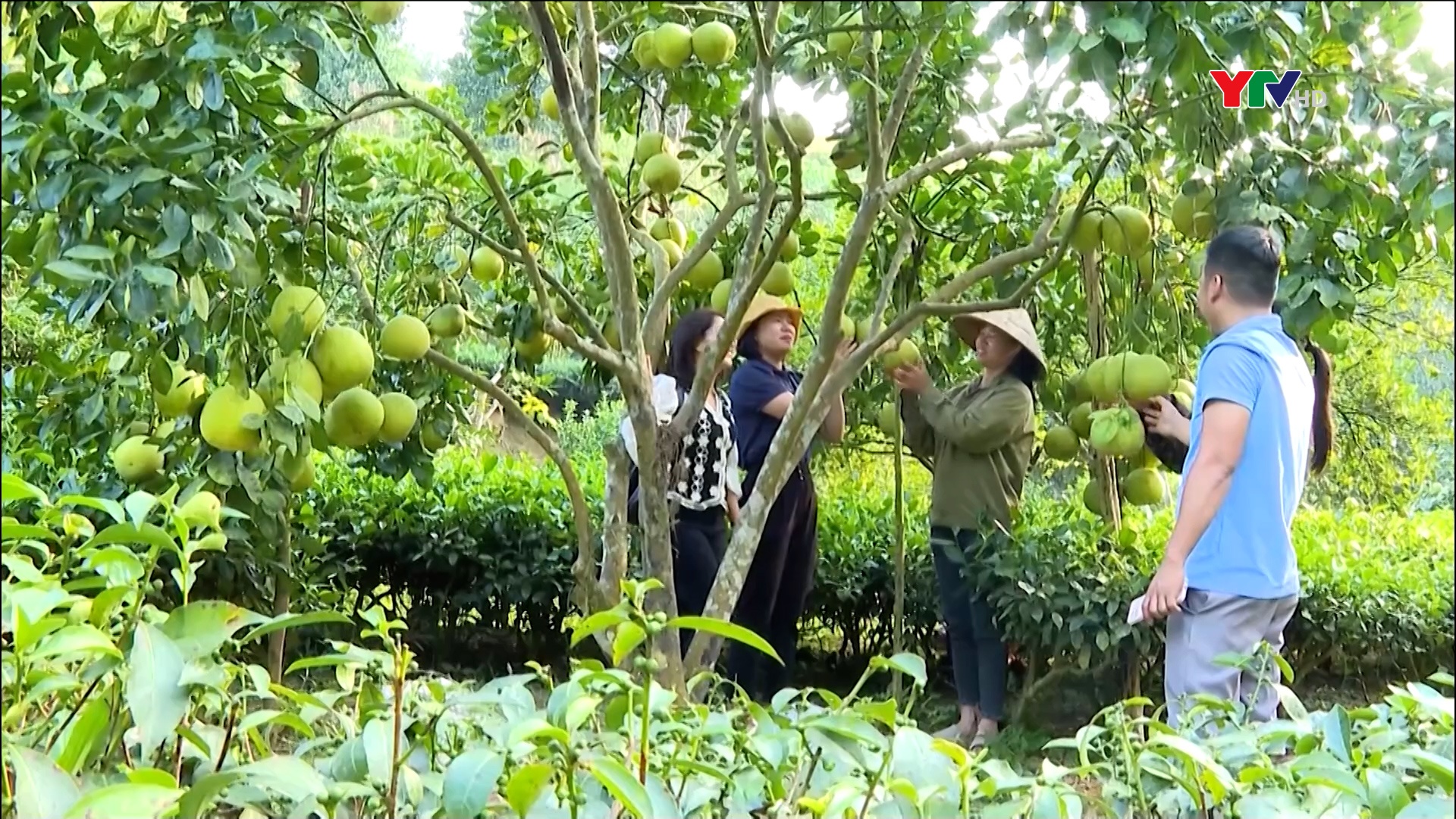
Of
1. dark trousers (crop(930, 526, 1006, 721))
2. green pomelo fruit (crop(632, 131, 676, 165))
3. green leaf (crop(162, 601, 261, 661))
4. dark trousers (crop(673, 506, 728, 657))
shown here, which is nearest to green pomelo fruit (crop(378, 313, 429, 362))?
green pomelo fruit (crop(632, 131, 676, 165))

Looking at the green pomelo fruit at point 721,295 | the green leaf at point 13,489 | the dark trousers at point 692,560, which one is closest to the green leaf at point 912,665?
the green leaf at point 13,489

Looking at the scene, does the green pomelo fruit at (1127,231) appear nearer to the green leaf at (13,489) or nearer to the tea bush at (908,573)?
the tea bush at (908,573)

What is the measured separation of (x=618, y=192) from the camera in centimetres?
284

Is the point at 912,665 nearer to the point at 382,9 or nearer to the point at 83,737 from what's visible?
the point at 83,737

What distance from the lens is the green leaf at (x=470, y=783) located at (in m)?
0.83

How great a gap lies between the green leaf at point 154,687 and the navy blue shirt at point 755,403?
2.35 meters

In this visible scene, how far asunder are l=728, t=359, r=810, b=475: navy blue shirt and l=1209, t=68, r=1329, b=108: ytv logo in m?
1.76

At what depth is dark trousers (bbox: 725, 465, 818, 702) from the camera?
323 cm

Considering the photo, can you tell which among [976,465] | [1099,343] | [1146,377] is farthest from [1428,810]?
[976,465]

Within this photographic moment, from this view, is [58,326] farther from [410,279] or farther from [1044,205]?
[1044,205]

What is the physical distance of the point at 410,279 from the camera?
2266 mm

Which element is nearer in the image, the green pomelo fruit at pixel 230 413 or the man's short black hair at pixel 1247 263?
the green pomelo fruit at pixel 230 413

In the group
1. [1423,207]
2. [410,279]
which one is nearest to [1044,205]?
[410,279]

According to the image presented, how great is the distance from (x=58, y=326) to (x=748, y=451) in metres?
1.62
